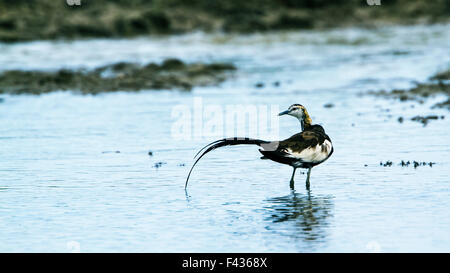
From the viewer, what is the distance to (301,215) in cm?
1177

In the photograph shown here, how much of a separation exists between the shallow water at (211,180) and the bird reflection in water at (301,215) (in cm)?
2

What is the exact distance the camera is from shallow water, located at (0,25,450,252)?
10.6m

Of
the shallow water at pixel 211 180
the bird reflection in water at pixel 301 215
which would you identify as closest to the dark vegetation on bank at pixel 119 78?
the shallow water at pixel 211 180

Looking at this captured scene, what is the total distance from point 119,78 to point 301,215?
22.4m

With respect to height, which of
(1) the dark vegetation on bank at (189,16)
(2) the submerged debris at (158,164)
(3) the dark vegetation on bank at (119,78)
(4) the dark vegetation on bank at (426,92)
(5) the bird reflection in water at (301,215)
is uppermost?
(1) the dark vegetation on bank at (189,16)

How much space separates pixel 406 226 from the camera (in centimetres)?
1088

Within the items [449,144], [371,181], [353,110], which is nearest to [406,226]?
[371,181]

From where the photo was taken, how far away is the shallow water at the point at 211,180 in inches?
419

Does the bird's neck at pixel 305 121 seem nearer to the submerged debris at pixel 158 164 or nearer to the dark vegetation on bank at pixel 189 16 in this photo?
the submerged debris at pixel 158 164

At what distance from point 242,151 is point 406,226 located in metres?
6.72

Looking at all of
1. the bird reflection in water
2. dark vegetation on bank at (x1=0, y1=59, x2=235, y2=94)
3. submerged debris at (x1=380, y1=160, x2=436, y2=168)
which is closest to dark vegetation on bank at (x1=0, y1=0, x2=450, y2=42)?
dark vegetation on bank at (x1=0, y1=59, x2=235, y2=94)

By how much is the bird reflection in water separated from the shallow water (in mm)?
15

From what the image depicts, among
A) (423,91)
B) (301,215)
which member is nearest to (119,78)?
(423,91)
